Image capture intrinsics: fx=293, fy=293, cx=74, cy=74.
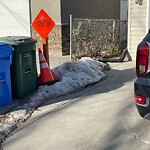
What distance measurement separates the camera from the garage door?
12523 millimetres

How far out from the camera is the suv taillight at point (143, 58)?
3.78 m

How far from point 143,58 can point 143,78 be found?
26 cm

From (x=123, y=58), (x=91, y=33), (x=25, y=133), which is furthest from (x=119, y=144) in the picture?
(x=91, y=33)

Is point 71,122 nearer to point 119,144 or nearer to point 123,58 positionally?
point 119,144

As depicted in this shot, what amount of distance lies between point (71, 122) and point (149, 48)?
1.74 metres

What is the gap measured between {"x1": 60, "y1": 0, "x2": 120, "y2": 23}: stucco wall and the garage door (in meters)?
1.77

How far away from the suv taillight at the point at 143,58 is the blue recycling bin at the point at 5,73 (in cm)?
247

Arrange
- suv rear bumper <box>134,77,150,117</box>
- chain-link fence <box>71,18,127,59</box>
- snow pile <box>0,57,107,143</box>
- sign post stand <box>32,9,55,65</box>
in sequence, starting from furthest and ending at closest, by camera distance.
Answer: chain-link fence <box>71,18,127,59</box> → sign post stand <box>32,9,55,65</box> → snow pile <box>0,57,107,143</box> → suv rear bumper <box>134,77,150,117</box>

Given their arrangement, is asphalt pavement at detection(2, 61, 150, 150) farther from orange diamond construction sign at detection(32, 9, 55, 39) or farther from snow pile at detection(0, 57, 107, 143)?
orange diamond construction sign at detection(32, 9, 55, 39)

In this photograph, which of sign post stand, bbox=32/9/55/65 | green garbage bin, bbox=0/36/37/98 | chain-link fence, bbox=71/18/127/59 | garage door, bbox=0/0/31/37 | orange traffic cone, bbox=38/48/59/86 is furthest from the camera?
garage door, bbox=0/0/31/37

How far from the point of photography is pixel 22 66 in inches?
227

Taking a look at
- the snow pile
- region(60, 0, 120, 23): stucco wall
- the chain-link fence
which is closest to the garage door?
region(60, 0, 120, 23): stucco wall

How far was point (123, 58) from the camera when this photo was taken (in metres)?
9.93

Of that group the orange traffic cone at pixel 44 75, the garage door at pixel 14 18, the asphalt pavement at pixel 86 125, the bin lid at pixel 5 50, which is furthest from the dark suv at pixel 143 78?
the garage door at pixel 14 18
